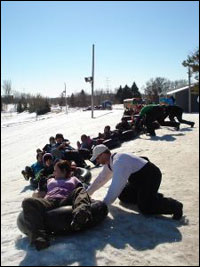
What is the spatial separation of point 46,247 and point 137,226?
1.34 metres

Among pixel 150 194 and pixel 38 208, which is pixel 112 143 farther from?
pixel 38 208

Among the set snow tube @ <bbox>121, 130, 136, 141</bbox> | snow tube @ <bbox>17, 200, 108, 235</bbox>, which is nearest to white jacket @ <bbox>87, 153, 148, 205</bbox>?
snow tube @ <bbox>17, 200, 108, 235</bbox>

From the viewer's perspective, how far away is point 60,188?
496cm

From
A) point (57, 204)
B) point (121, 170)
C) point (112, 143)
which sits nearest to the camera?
point (57, 204)

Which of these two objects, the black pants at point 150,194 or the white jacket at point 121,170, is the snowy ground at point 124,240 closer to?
the black pants at point 150,194

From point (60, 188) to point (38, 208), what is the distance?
0.68 meters

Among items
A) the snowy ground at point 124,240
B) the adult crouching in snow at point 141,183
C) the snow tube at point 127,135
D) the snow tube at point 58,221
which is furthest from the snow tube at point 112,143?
the snow tube at point 58,221

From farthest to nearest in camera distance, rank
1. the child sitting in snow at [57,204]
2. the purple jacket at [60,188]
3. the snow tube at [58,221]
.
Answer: the purple jacket at [60,188]
the snow tube at [58,221]
the child sitting in snow at [57,204]

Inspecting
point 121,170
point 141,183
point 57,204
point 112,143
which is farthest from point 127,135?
point 57,204

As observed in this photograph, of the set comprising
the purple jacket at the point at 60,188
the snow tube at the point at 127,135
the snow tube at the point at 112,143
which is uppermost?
the snow tube at the point at 127,135

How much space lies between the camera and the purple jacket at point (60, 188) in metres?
4.87

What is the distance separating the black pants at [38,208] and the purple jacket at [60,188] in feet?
0.69

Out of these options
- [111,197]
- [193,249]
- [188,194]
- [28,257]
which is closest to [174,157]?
[188,194]

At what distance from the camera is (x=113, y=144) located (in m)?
12.0
